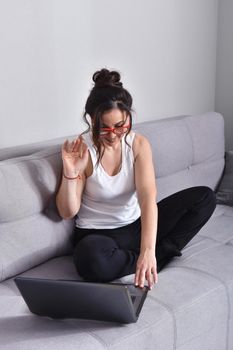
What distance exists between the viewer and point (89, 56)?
2291 millimetres

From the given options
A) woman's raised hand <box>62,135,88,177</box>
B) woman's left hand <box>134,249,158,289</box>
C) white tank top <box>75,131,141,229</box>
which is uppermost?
woman's raised hand <box>62,135,88,177</box>

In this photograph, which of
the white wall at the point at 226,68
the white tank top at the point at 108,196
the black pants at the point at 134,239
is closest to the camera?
the black pants at the point at 134,239

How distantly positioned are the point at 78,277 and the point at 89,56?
1195 mm

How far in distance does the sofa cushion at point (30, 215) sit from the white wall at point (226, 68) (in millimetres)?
1701

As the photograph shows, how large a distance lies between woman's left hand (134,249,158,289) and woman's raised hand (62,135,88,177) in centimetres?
40

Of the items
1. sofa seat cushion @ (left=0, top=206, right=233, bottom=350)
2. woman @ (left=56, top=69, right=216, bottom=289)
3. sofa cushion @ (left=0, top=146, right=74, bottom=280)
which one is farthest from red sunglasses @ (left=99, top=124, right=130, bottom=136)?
sofa seat cushion @ (left=0, top=206, right=233, bottom=350)

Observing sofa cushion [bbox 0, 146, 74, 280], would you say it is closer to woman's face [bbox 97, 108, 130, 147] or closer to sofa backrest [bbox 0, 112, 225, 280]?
sofa backrest [bbox 0, 112, 225, 280]

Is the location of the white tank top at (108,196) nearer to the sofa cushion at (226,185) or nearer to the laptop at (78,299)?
the laptop at (78,299)

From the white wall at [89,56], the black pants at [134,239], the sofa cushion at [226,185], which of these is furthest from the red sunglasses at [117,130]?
the sofa cushion at [226,185]

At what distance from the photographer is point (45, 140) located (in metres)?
2.18

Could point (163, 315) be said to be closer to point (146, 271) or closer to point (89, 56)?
point (146, 271)

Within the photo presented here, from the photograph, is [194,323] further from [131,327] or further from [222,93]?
[222,93]

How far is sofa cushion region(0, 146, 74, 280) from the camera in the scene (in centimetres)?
157

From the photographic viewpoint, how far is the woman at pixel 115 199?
5.13 ft
